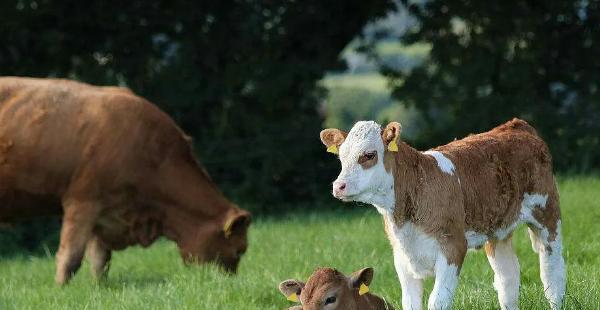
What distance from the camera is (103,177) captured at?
10.7 m

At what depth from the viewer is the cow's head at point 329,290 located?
634cm

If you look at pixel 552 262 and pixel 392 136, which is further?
pixel 552 262

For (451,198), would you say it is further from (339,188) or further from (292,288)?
(292,288)

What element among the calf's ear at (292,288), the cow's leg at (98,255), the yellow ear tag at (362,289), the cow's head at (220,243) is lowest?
the cow's leg at (98,255)

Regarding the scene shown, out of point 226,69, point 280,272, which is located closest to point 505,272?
point 280,272

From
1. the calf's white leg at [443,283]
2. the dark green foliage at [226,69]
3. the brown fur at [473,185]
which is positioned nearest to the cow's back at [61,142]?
the brown fur at [473,185]

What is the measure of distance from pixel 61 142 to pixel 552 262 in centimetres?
510

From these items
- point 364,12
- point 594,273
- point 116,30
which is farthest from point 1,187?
point 364,12

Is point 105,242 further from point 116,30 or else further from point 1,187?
point 116,30

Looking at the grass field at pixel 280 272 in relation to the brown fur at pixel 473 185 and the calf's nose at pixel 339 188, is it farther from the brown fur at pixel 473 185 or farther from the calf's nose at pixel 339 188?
the calf's nose at pixel 339 188

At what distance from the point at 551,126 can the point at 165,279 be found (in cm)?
810

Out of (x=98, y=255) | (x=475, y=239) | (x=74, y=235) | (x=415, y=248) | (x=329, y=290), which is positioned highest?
(x=475, y=239)

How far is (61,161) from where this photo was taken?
35.1 ft

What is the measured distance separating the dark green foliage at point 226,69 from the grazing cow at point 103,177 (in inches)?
216
